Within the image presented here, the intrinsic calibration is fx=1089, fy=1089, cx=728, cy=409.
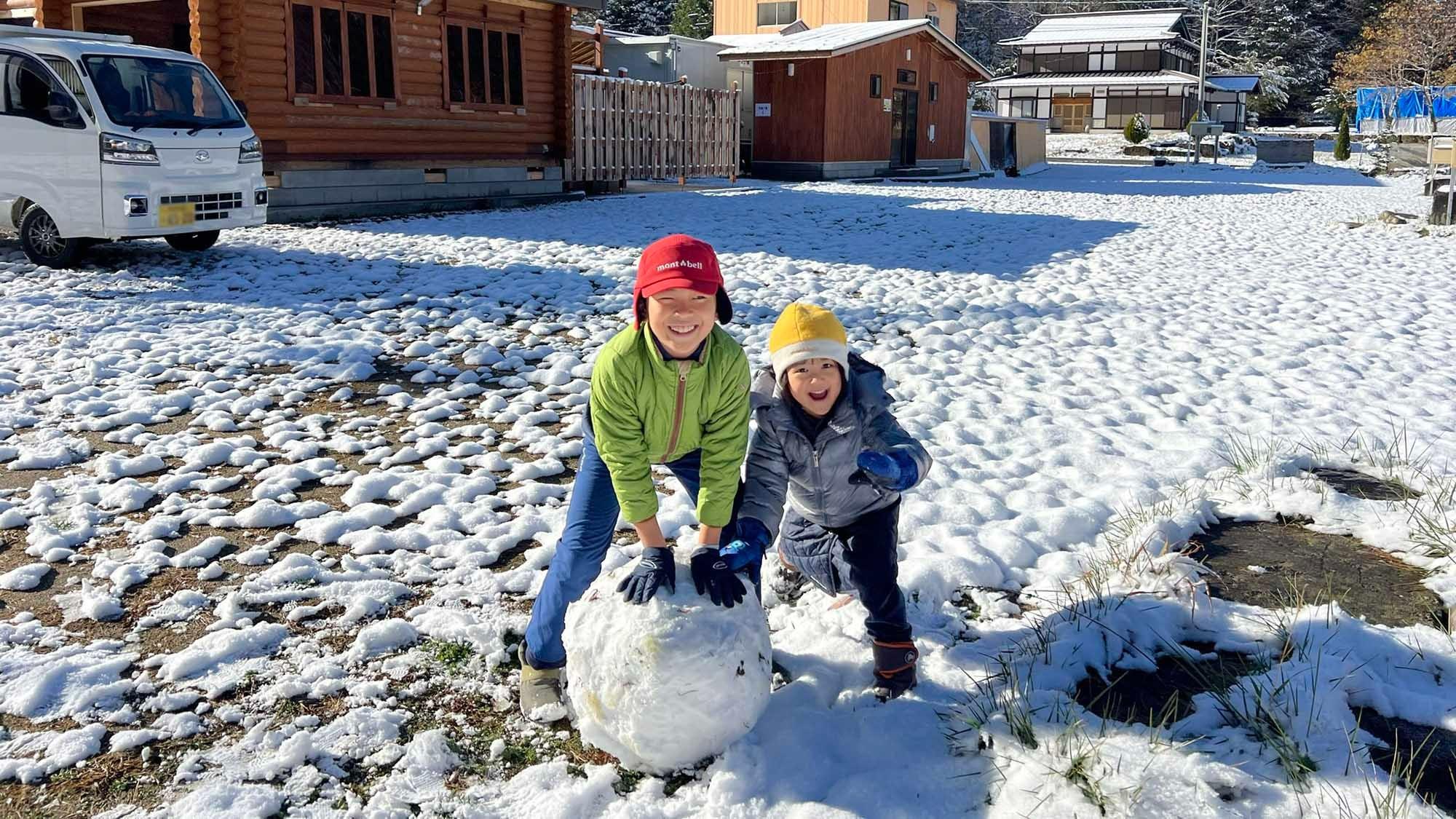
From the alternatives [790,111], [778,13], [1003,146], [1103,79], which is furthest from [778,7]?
[1103,79]

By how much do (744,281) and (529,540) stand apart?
646 centimetres

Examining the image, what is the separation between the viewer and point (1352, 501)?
4.57 metres

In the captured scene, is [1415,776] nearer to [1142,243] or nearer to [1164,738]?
[1164,738]

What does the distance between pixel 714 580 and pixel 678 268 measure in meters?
0.85

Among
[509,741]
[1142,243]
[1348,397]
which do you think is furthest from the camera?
[1142,243]

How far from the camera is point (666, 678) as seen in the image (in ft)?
9.31

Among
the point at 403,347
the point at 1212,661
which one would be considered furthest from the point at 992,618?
the point at 403,347

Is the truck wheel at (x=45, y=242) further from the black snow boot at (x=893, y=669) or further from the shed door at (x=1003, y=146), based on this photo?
the shed door at (x=1003, y=146)

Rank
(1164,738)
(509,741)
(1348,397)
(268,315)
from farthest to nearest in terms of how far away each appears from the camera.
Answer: (268,315), (1348,397), (509,741), (1164,738)

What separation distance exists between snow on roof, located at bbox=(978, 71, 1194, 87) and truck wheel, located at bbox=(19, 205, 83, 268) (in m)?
50.7

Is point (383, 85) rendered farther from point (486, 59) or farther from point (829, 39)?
point (829, 39)

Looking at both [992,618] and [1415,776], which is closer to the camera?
[1415,776]

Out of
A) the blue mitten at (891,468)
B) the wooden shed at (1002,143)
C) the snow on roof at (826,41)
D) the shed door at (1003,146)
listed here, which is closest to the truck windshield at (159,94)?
the blue mitten at (891,468)

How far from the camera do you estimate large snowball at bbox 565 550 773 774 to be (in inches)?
112
